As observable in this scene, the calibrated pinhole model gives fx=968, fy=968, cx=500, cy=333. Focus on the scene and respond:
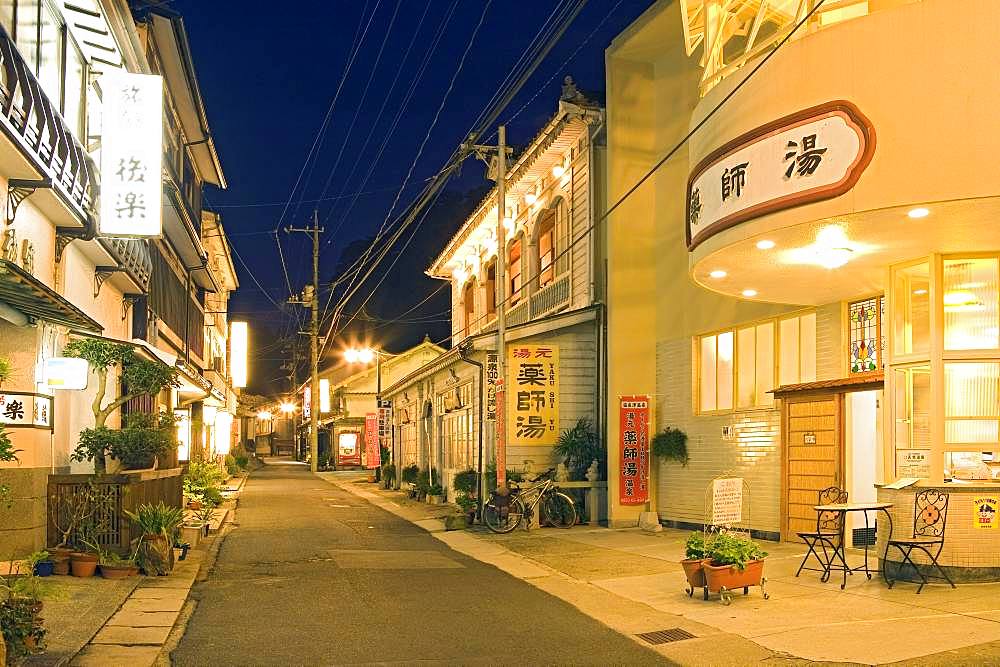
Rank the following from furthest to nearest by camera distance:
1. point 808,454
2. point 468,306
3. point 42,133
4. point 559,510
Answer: point 468,306 → point 559,510 → point 808,454 → point 42,133

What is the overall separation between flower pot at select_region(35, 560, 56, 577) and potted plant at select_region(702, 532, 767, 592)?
8.17m

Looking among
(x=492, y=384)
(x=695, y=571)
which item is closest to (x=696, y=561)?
(x=695, y=571)

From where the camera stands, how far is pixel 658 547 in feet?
53.8

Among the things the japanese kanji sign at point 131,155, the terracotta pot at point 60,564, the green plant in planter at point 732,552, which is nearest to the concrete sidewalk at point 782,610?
the green plant in planter at point 732,552

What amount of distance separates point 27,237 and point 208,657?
738cm

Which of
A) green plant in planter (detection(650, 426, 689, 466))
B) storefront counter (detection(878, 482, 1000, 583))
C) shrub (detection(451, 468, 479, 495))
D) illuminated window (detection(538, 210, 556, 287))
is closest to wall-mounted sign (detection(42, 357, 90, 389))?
green plant in planter (detection(650, 426, 689, 466))

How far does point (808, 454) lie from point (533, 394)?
22.6 feet

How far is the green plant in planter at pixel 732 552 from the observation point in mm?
10999

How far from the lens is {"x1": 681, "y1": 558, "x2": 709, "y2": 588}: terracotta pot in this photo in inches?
440

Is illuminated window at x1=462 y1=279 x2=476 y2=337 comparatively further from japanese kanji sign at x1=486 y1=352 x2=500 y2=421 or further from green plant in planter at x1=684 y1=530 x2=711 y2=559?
green plant in planter at x1=684 y1=530 x2=711 y2=559

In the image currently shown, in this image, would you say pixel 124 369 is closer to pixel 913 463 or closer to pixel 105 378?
pixel 105 378

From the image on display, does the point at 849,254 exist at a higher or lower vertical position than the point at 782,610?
higher

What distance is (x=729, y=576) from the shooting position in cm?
1094

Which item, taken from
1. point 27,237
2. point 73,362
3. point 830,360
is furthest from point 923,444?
point 27,237
